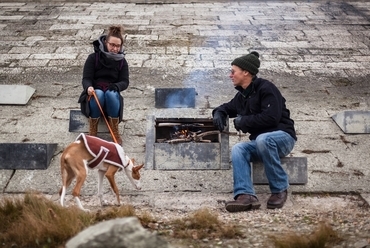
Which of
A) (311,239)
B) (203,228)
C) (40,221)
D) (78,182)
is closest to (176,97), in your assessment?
(78,182)

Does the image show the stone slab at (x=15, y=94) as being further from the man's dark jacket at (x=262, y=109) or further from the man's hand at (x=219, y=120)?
the man's dark jacket at (x=262, y=109)

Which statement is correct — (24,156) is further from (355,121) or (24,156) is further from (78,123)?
(355,121)

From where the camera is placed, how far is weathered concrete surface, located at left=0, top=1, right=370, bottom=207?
7.08 meters

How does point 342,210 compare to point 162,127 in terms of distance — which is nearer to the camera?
point 342,210

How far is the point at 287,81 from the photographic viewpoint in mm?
10227

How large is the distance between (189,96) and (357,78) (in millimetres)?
3409

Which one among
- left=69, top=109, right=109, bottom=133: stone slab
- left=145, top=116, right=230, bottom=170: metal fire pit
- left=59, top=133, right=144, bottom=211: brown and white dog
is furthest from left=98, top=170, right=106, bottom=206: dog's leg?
left=69, top=109, right=109, bottom=133: stone slab

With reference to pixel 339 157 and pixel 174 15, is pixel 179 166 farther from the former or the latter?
pixel 174 15

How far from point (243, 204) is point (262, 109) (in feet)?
3.47

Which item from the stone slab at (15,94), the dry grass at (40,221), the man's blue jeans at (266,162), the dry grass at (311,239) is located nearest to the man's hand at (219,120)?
the man's blue jeans at (266,162)

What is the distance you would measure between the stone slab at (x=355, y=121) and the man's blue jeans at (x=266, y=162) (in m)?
2.33

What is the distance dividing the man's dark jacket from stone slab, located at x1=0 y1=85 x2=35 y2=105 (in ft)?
13.4

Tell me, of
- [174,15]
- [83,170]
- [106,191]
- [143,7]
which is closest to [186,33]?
[174,15]

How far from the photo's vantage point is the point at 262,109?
6.21 metres
